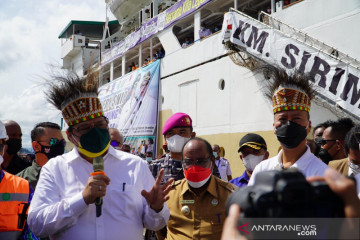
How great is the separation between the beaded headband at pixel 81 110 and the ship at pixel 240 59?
14.2 inches

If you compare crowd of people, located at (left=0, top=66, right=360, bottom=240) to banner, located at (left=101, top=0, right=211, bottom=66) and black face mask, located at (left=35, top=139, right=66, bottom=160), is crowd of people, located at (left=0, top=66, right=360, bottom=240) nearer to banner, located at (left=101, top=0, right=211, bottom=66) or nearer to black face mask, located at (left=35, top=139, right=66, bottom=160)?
black face mask, located at (left=35, top=139, right=66, bottom=160)

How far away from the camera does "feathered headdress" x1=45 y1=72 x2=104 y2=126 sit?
91.3 inches

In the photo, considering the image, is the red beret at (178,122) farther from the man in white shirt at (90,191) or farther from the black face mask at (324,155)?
the black face mask at (324,155)

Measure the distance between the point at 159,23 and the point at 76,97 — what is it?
13.9m

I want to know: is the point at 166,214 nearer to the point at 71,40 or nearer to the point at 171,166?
the point at 171,166

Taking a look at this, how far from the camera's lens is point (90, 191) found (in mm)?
1865

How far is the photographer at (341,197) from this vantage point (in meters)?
0.80

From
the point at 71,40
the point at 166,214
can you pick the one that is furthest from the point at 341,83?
the point at 71,40

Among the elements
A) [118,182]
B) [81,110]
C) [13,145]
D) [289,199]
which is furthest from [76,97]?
[13,145]

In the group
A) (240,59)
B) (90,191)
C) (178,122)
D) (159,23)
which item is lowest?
(90,191)

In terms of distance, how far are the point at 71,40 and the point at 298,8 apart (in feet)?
66.9

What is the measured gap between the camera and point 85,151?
2186 mm

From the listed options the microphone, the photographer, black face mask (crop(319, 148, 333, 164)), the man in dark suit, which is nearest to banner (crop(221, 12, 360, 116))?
black face mask (crop(319, 148, 333, 164))

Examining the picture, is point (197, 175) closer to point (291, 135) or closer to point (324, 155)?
point (291, 135)
